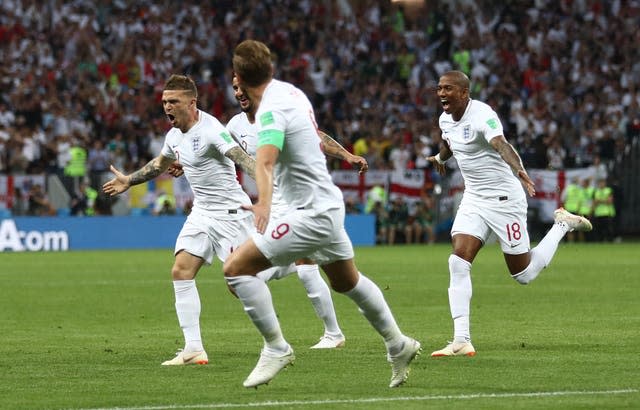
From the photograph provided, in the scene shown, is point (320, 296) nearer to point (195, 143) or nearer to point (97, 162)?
point (195, 143)

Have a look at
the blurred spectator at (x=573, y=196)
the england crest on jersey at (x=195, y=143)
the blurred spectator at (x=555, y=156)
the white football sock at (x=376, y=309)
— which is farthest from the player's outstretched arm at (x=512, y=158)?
the blurred spectator at (x=555, y=156)

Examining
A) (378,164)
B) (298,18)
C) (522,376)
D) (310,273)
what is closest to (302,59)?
(298,18)

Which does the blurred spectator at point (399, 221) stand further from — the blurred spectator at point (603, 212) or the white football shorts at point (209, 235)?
the white football shorts at point (209, 235)

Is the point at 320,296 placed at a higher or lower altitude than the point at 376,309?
lower

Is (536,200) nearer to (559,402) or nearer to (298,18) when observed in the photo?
(298,18)

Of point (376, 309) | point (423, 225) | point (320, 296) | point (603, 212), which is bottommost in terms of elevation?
point (423, 225)

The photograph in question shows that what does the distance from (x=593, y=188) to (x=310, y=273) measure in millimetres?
25164

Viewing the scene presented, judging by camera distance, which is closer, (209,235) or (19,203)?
(209,235)

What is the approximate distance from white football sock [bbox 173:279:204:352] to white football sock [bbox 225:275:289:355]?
2.49m

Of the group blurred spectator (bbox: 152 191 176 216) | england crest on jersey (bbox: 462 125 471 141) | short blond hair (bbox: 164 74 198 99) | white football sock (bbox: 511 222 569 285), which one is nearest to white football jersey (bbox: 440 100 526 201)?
england crest on jersey (bbox: 462 125 471 141)

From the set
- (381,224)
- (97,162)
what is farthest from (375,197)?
(97,162)

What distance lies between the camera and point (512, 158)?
1162cm

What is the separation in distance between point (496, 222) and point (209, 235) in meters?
2.53

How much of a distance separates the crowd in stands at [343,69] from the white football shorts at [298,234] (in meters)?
25.3
